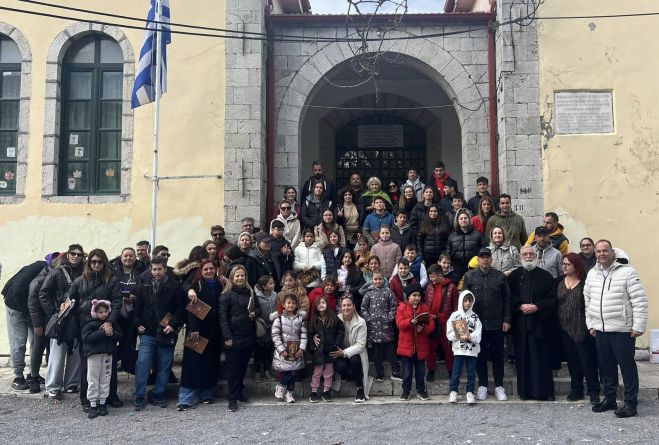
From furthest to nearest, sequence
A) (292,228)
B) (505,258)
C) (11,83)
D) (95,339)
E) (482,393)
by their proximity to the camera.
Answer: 1. (11,83)
2. (292,228)
3. (505,258)
4. (482,393)
5. (95,339)

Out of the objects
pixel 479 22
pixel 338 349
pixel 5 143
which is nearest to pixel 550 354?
pixel 338 349

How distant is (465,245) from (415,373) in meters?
1.82

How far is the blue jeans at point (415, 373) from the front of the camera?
6.54 meters

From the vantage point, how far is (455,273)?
7.39 metres

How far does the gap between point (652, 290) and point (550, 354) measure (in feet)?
10.8

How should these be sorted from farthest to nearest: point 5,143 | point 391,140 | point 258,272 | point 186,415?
point 391,140
point 5,143
point 258,272
point 186,415

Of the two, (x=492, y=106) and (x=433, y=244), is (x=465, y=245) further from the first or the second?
(x=492, y=106)

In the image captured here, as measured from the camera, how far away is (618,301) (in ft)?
19.1

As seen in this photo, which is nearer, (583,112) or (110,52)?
(583,112)

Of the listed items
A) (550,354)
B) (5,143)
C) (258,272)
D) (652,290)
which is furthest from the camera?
(5,143)

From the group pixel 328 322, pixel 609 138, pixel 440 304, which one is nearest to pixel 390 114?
pixel 609 138

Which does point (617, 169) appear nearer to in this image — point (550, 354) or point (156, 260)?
A: point (550, 354)

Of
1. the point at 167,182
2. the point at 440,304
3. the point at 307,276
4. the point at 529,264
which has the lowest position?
the point at 440,304

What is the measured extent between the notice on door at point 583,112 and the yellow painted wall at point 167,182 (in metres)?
5.37
